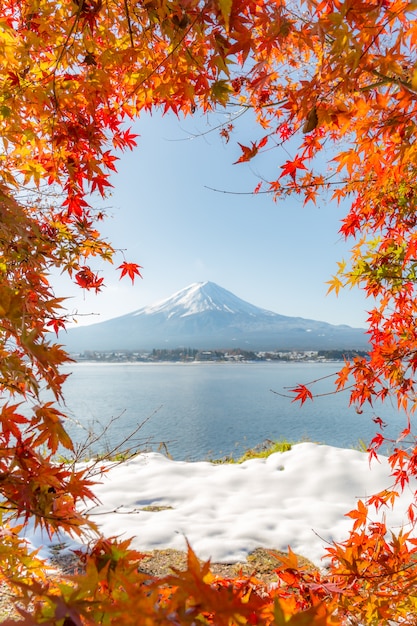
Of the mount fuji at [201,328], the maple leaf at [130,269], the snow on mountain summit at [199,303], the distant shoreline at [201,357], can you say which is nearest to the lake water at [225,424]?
the maple leaf at [130,269]

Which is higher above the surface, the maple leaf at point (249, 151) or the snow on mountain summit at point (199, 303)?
the snow on mountain summit at point (199, 303)

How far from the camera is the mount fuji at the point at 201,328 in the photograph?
95938 millimetres

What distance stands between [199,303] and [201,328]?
907 centimetres

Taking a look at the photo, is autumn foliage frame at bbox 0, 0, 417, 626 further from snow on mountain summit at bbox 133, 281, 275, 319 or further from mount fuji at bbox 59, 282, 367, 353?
snow on mountain summit at bbox 133, 281, 275, 319

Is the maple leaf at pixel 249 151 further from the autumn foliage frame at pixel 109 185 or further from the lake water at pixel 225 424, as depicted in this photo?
the lake water at pixel 225 424

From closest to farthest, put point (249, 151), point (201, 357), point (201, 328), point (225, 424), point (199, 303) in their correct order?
point (249, 151) → point (225, 424) → point (201, 357) → point (201, 328) → point (199, 303)

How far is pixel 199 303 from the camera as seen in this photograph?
104375 mm

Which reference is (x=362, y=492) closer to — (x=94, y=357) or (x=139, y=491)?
(x=139, y=491)

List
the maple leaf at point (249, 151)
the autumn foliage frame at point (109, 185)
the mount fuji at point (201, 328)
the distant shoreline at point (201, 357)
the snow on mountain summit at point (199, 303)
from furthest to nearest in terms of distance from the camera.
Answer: the snow on mountain summit at point (199, 303)
the mount fuji at point (201, 328)
the distant shoreline at point (201, 357)
the maple leaf at point (249, 151)
the autumn foliage frame at point (109, 185)

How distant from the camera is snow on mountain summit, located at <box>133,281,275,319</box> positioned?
339 feet

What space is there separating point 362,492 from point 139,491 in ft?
8.39

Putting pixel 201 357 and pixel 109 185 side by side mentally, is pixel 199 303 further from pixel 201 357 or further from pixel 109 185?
pixel 109 185

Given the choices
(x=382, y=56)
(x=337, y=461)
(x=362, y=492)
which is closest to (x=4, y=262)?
(x=382, y=56)

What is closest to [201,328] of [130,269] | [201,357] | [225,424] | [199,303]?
[199,303]
